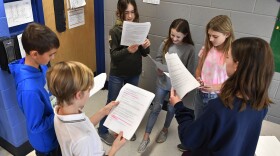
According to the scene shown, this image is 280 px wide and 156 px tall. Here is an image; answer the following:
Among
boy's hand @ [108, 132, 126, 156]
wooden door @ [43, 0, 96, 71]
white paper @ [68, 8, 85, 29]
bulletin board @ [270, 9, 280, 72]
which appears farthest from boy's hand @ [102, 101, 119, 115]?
bulletin board @ [270, 9, 280, 72]

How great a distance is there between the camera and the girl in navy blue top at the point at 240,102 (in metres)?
0.94

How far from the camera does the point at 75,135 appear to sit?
103 centimetres

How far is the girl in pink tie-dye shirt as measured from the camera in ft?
5.87

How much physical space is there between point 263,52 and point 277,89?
5.61ft

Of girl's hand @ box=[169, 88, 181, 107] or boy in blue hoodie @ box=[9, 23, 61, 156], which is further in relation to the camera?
girl's hand @ box=[169, 88, 181, 107]

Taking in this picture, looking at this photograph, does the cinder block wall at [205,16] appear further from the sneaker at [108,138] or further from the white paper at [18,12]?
the white paper at [18,12]

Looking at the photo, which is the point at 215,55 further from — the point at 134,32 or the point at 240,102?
the point at 240,102

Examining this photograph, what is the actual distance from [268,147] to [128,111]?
46.0 inches

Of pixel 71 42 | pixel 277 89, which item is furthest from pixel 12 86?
pixel 277 89

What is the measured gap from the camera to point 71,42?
2.71m

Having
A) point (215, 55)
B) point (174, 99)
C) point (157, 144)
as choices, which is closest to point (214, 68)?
point (215, 55)

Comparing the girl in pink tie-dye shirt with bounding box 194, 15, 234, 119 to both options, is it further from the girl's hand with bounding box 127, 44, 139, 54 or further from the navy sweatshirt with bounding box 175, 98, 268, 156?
the navy sweatshirt with bounding box 175, 98, 268, 156

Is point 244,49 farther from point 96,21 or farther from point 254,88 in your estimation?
point 96,21

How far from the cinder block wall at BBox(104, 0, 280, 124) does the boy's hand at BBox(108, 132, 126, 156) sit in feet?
4.87
